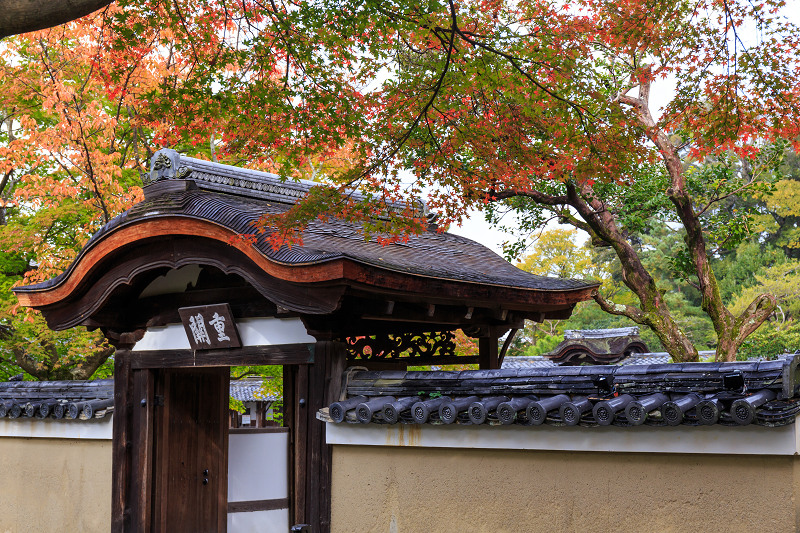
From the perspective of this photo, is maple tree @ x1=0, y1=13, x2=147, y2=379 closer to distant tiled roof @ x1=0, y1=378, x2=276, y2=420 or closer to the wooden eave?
distant tiled roof @ x1=0, y1=378, x2=276, y2=420

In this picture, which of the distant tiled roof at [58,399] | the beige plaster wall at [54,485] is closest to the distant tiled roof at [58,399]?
the distant tiled roof at [58,399]

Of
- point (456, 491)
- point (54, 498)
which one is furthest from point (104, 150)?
point (456, 491)

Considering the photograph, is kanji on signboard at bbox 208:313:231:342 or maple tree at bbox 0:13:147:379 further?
maple tree at bbox 0:13:147:379

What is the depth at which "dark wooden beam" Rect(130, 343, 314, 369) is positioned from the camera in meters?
7.27

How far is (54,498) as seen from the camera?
368 inches

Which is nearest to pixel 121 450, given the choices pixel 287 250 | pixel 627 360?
pixel 287 250

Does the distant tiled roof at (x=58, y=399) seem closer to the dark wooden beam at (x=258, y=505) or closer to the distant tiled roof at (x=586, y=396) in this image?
the dark wooden beam at (x=258, y=505)

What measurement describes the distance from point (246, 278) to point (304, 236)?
78 cm

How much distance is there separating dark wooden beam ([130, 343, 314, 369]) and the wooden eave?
0.62m

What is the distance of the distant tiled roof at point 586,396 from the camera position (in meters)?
4.52

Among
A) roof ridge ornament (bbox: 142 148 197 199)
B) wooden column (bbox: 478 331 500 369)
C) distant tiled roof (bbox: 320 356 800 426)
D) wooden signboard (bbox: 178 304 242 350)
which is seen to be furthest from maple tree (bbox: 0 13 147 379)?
distant tiled roof (bbox: 320 356 800 426)

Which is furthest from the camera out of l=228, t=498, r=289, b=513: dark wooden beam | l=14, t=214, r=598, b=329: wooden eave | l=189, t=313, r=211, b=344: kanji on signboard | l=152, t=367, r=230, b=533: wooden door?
Result: l=228, t=498, r=289, b=513: dark wooden beam

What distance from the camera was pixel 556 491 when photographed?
5.46 meters

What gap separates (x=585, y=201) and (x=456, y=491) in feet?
27.8
